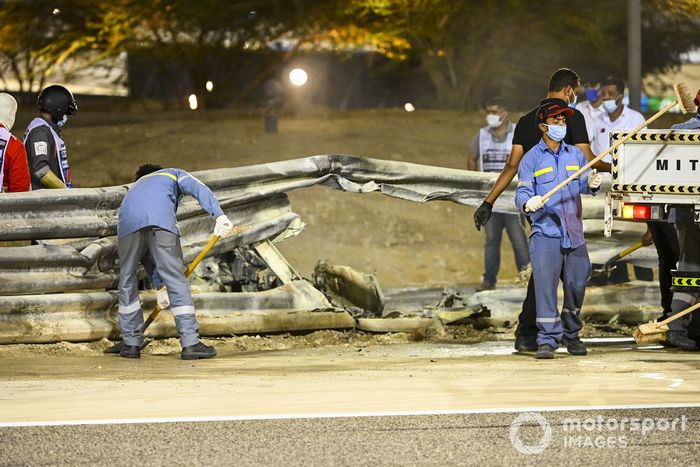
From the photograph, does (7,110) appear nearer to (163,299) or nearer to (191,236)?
(191,236)

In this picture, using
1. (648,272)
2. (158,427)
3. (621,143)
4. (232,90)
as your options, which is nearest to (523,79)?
(232,90)

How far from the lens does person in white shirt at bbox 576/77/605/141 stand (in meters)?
13.1

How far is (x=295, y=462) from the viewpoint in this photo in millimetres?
6391

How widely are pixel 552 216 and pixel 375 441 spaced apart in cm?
331

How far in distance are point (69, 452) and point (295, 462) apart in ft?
3.69

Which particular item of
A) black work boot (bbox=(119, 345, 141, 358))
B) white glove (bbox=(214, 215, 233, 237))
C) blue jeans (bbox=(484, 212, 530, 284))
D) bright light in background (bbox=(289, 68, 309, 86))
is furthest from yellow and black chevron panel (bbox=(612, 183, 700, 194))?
bright light in background (bbox=(289, 68, 309, 86))

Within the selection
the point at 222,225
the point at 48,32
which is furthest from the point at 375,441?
the point at 48,32

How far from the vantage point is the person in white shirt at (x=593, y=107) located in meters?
13.1

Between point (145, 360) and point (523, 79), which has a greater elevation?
point (523, 79)

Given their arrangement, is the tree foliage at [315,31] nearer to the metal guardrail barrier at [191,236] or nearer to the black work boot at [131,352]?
the metal guardrail barrier at [191,236]

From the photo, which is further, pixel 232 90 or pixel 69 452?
pixel 232 90

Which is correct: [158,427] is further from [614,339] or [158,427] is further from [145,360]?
[614,339]

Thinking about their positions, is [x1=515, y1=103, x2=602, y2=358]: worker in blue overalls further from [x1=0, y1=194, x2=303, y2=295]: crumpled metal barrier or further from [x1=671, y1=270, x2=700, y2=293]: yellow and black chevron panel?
[x1=0, y1=194, x2=303, y2=295]: crumpled metal barrier

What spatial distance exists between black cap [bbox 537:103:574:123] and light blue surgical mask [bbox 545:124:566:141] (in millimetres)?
78
